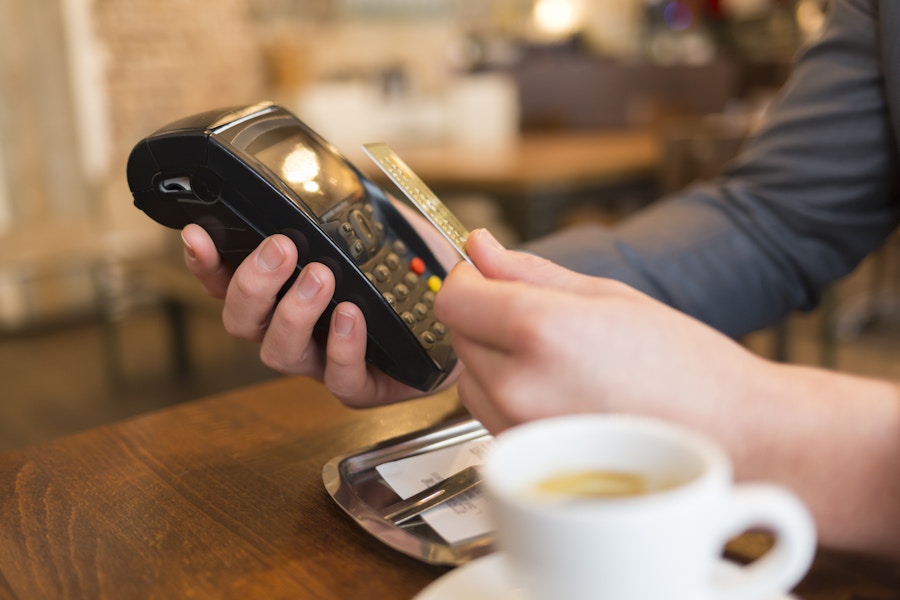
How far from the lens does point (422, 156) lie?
2.23m

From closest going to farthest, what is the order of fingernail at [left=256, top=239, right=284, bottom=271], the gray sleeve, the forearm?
the forearm → fingernail at [left=256, top=239, right=284, bottom=271] → the gray sleeve

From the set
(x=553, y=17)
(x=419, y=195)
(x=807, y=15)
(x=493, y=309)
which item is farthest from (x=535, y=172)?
(x=553, y=17)

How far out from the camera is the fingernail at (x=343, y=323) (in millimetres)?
512

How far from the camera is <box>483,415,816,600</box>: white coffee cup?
9.6 inches

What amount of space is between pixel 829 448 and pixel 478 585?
0.55ft

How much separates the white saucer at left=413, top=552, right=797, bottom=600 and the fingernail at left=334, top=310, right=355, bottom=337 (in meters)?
0.21

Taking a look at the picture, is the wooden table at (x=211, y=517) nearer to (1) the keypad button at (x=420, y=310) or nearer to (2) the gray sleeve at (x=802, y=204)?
(1) the keypad button at (x=420, y=310)

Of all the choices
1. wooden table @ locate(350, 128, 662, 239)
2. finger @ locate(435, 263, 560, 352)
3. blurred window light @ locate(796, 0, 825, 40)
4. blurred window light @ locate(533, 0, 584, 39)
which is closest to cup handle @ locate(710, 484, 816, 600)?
finger @ locate(435, 263, 560, 352)

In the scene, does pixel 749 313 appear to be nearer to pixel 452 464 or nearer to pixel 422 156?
pixel 452 464

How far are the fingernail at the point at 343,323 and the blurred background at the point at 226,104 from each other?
128 cm

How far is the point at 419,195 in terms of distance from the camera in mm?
446

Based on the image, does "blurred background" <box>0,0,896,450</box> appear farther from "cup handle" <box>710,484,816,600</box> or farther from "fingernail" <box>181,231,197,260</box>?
"cup handle" <box>710,484,816,600</box>

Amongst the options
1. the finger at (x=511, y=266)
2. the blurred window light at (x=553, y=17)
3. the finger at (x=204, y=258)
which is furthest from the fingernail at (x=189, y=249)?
the blurred window light at (x=553, y=17)

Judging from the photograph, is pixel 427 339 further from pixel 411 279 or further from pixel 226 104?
pixel 226 104
